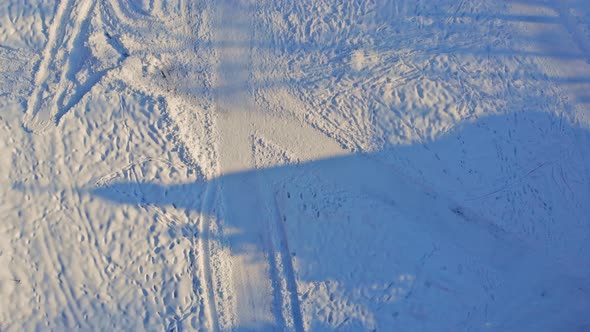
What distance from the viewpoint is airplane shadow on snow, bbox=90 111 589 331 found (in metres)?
4.20

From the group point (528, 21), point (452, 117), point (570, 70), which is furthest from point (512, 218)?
point (528, 21)

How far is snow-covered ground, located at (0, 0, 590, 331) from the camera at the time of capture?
4.12 metres

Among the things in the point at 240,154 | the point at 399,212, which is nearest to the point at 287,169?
the point at 240,154

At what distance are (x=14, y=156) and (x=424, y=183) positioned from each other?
478 centimetres

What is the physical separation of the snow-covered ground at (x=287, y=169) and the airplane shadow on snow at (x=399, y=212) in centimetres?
2

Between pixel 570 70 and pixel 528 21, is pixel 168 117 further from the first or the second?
pixel 570 70

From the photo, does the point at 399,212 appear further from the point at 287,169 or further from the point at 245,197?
the point at 245,197

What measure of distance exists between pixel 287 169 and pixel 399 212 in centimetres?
143

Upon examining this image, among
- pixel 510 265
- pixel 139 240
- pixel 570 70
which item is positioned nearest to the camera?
pixel 139 240

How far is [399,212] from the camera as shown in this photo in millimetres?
4367

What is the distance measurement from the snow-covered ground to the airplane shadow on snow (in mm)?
23

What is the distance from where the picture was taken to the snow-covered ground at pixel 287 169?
4125mm

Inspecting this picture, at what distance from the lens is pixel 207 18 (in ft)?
14.7

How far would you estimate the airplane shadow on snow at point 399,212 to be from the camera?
4.20m
